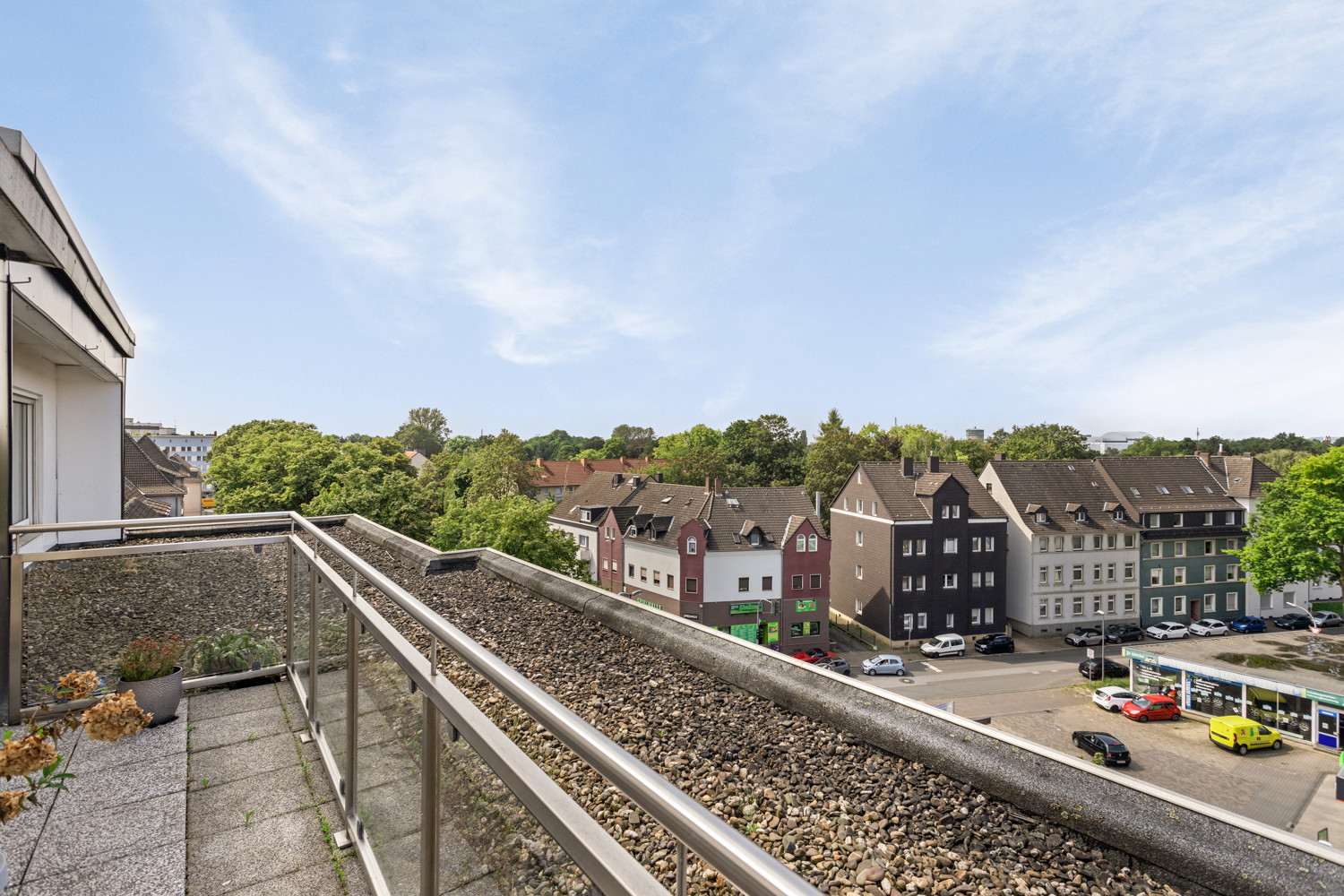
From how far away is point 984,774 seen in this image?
2707 mm

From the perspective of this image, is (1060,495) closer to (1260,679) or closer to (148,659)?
(1260,679)

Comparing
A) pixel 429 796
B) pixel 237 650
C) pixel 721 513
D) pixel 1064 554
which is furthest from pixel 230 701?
pixel 1064 554

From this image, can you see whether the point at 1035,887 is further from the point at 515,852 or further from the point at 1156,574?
the point at 1156,574

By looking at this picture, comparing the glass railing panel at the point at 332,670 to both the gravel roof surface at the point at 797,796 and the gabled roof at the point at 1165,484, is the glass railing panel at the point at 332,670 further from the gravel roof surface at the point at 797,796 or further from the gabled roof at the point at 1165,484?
the gabled roof at the point at 1165,484

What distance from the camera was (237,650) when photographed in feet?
15.9

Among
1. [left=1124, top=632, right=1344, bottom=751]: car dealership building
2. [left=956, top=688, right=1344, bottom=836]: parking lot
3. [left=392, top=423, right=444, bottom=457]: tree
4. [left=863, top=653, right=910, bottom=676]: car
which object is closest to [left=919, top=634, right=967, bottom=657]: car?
[left=863, top=653, right=910, bottom=676]: car

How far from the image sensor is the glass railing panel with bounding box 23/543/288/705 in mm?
4223

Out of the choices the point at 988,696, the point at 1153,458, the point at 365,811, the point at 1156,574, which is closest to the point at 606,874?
the point at 365,811

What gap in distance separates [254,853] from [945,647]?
107 feet

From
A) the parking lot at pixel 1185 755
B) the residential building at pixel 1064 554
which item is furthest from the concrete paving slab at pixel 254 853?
the residential building at pixel 1064 554

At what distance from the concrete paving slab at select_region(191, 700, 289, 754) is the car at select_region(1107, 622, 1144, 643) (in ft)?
124

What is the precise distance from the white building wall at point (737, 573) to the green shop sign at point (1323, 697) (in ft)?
61.2

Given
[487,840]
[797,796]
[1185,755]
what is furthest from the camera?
[1185,755]

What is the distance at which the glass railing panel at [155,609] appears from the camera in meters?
4.22
